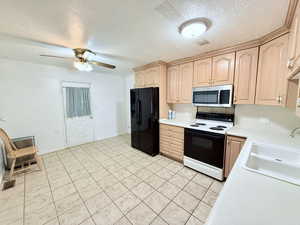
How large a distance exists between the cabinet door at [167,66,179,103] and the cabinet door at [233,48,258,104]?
1231 mm

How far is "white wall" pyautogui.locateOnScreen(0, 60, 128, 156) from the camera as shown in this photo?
2.83 m

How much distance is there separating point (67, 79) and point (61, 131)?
1.55 m

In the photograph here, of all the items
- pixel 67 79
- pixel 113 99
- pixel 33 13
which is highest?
pixel 33 13

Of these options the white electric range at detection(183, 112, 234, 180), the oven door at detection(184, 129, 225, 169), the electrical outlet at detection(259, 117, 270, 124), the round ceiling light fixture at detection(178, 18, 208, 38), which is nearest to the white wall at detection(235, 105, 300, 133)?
the electrical outlet at detection(259, 117, 270, 124)

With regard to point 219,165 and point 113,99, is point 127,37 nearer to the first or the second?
point 219,165

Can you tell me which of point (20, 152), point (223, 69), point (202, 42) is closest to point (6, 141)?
point (20, 152)

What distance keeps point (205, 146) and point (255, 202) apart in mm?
1673

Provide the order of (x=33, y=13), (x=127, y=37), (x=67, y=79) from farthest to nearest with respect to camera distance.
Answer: (x=67, y=79)
(x=127, y=37)
(x=33, y=13)

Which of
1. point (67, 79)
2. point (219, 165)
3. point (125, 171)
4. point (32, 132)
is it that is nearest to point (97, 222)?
point (125, 171)

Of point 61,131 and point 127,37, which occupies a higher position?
point 127,37

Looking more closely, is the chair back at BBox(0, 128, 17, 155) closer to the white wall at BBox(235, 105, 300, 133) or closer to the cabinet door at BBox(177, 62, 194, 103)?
the cabinet door at BBox(177, 62, 194, 103)

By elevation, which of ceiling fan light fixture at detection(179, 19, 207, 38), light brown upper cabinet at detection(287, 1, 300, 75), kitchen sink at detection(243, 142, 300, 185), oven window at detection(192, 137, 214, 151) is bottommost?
oven window at detection(192, 137, 214, 151)

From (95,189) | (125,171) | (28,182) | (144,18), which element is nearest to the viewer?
(144,18)

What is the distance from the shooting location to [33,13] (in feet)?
4.30
